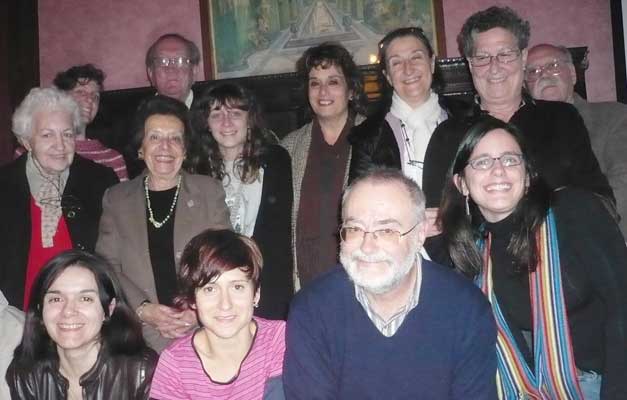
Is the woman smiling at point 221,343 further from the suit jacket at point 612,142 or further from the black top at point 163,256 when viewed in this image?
the suit jacket at point 612,142

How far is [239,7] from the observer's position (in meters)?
5.29

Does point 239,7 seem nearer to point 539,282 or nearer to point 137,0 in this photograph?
point 137,0

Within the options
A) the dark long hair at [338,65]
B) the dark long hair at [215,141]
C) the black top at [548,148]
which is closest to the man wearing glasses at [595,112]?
the black top at [548,148]

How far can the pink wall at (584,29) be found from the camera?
4.80m

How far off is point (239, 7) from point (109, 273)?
3476mm

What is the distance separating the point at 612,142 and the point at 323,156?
4.63 feet

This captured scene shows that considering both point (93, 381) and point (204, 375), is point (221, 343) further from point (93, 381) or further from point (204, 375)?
point (93, 381)

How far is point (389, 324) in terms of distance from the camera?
1985 mm

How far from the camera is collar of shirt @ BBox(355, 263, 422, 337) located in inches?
77.8

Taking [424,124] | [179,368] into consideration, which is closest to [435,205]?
[424,124]

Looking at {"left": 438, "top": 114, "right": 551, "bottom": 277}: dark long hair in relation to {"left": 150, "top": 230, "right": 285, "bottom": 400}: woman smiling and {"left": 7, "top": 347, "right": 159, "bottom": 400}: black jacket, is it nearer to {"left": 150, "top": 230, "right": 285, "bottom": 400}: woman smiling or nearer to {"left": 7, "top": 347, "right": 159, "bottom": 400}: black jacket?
{"left": 150, "top": 230, "right": 285, "bottom": 400}: woman smiling

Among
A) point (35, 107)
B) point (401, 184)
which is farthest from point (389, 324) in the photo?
point (35, 107)

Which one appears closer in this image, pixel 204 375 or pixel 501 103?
pixel 204 375

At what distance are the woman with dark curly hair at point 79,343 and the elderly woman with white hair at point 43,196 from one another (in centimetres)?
57
